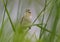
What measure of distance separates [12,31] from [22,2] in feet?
0.25

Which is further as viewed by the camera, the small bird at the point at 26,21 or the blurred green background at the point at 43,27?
the small bird at the point at 26,21

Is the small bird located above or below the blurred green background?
below

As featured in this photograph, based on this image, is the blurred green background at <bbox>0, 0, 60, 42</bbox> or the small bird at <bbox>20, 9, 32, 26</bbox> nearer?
the blurred green background at <bbox>0, 0, 60, 42</bbox>

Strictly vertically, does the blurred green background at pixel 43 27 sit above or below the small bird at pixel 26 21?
above

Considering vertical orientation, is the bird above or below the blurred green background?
below

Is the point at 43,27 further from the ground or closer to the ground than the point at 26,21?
further from the ground

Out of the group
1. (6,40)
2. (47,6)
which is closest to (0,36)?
(6,40)

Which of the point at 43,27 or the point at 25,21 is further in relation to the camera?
the point at 25,21

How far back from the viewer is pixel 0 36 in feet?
1.16

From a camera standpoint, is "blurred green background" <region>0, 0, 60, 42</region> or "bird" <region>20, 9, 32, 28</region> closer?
"blurred green background" <region>0, 0, 60, 42</region>

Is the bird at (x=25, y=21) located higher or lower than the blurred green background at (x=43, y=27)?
lower

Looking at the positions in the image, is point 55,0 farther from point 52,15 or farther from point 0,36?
point 0,36

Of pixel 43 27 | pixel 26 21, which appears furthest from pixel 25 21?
pixel 43 27

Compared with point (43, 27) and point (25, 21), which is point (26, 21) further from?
point (43, 27)
